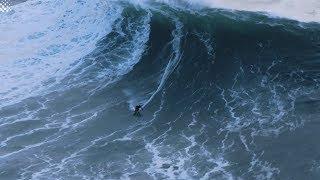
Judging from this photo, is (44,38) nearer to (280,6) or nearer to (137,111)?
(137,111)

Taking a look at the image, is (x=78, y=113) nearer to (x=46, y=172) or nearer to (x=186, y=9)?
(x=46, y=172)

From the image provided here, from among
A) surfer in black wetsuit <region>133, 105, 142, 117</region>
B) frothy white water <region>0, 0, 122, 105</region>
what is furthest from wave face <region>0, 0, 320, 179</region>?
surfer in black wetsuit <region>133, 105, 142, 117</region>

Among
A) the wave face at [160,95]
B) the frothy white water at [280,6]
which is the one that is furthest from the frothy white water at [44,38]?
the frothy white water at [280,6]

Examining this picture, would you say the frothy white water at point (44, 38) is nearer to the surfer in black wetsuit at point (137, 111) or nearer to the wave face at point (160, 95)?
the wave face at point (160, 95)

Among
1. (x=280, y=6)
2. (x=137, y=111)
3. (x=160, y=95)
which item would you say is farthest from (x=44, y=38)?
(x=280, y=6)

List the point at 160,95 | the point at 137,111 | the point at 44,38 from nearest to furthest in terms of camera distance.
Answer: the point at 137,111
the point at 160,95
the point at 44,38

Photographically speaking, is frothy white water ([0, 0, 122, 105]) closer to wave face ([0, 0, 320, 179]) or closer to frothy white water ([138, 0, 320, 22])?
wave face ([0, 0, 320, 179])
